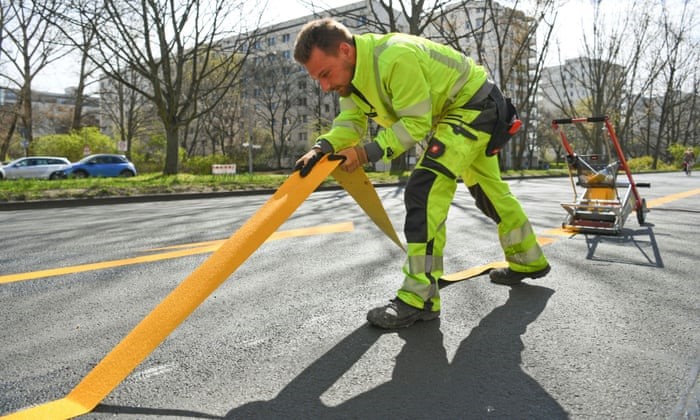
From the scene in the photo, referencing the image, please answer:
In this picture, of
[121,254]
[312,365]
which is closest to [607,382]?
[312,365]

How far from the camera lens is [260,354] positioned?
2002 mm

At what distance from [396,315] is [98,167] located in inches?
979

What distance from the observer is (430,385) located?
1751mm

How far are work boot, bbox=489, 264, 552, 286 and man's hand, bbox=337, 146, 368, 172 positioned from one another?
1264 mm

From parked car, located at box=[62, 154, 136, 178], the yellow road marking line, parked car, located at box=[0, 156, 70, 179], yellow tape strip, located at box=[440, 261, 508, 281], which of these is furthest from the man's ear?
parked car, located at box=[0, 156, 70, 179]

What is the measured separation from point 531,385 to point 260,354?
1.06m

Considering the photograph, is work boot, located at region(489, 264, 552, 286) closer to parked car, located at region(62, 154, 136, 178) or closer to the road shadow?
the road shadow

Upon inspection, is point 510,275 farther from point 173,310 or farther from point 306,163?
point 173,310

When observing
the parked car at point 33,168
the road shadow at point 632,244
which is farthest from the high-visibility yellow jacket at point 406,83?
the parked car at point 33,168

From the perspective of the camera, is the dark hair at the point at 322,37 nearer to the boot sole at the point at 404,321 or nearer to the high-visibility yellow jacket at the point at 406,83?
the high-visibility yellow jacket at the point at 406,83

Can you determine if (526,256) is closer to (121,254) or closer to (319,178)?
(319,178)

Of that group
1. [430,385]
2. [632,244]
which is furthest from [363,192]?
[632,244]

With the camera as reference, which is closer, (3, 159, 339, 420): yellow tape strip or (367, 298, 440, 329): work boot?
(3, 159, 339, 420): yellow tape strip

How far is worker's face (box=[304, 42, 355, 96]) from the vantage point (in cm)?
240
